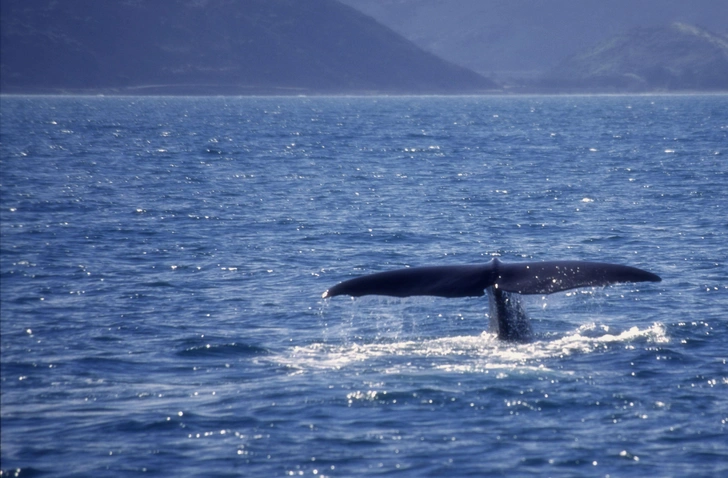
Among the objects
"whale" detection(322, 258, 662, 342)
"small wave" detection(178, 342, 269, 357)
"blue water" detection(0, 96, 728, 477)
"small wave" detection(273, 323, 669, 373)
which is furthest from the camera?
"small wave" detection(178, 342, 269, 357)

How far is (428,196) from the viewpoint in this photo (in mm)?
32000

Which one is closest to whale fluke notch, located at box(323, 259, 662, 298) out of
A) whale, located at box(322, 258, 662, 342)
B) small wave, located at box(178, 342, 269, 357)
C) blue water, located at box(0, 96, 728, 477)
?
whale, located at box(322, 258, 662, 342)

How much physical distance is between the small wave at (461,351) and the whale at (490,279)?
79cm

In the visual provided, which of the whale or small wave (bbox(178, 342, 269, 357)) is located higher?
the whale

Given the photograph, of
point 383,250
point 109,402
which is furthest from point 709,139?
point 109,402

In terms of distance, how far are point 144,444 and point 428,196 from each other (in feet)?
75.3

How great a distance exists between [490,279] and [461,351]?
1223mm

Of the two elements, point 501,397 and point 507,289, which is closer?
point 501,397

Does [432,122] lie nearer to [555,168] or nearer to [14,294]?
[555,168]

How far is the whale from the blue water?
88 cm

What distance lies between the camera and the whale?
11.2 m

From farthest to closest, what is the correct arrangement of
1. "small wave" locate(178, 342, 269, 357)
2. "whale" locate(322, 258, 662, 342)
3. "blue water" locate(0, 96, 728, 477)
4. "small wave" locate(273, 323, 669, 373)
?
"small wave" locate(178, 342, 269, 357)
"small wave" locate(273, 323, 669, 373)
"whale" locate(322, 258, 662, 342)
"blue water" locate(0, 96, 728, 477)

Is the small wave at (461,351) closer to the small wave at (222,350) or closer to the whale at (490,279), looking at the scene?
the small wave at (222,350)

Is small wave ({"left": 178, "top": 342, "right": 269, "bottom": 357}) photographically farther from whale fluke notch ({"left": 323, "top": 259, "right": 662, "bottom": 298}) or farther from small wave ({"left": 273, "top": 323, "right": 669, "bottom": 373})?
whale fluke notch ({"left": 323, "top": 259, "right": 662, "bottom": 298})
